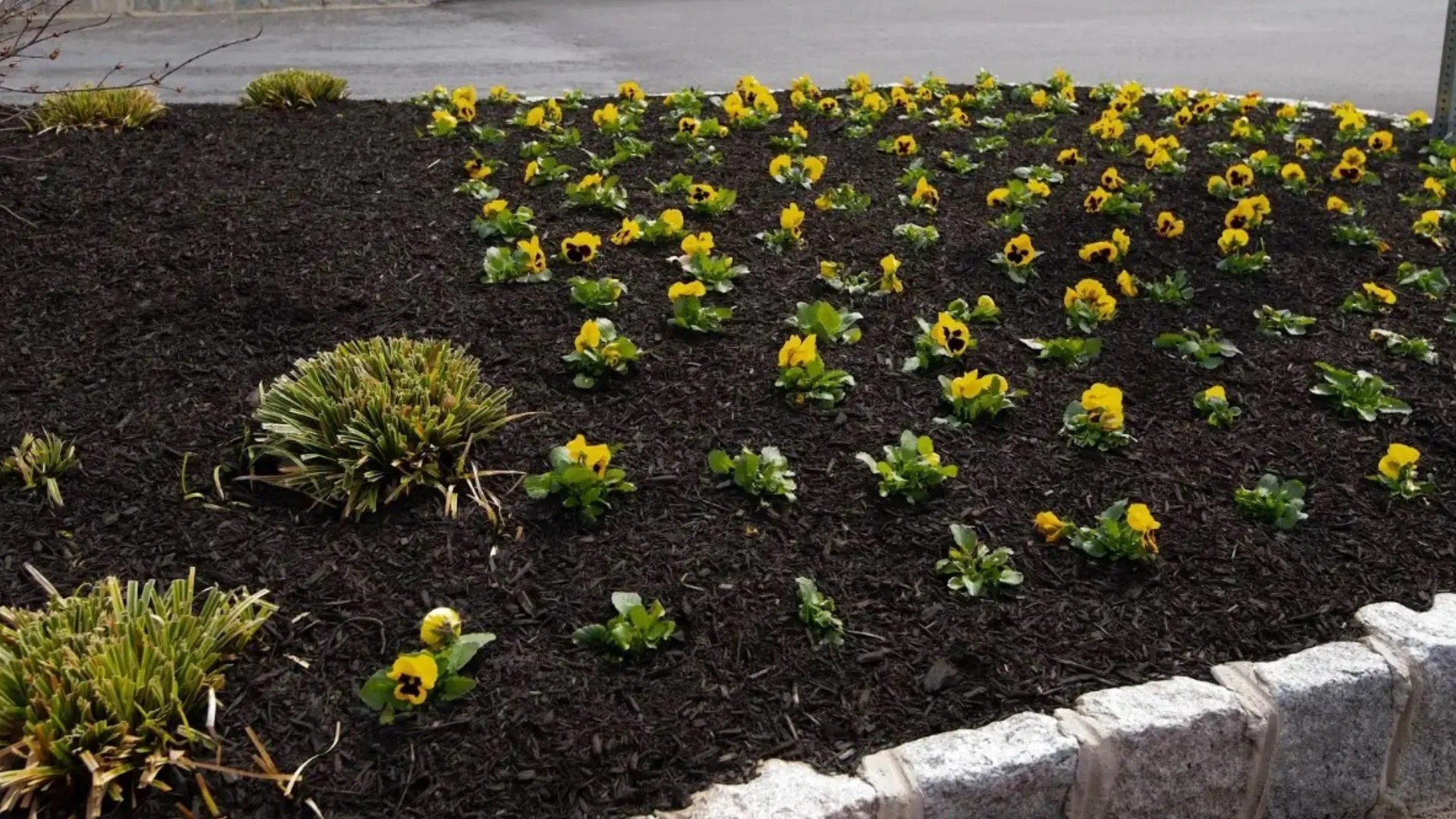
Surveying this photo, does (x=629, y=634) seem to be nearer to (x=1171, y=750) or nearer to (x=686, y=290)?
(x=1171, y=750)

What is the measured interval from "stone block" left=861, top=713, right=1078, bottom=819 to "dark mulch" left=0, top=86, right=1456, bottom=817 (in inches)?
4.0

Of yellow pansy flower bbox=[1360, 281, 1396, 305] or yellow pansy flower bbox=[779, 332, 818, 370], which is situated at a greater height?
yellow pansy flower bbox=[1360, 281, 1396, 305]

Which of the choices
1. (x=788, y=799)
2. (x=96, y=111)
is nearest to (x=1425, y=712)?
(x=788, y=799)

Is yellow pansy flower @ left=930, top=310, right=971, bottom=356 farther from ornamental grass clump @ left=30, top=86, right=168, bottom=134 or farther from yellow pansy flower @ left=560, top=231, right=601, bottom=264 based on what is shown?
ornamental grass clump @ left=30, top=86, right=168, bottom=134

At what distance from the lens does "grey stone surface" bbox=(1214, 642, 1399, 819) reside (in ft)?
8.73

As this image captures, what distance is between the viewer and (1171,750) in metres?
2.55

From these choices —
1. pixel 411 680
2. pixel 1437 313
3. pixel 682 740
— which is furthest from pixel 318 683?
pixel 1437 313

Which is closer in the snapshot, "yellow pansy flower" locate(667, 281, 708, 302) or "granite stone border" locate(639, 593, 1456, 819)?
"granite stone border" locate(639, 593, 1456, 819)

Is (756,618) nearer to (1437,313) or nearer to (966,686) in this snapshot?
(966,686)

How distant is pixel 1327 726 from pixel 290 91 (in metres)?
6.30

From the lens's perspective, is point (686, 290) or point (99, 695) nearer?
point (99, 695)

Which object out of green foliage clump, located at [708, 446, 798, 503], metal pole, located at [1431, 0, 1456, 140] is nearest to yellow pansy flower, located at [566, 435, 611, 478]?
green foliage clump, located at [708, 446, 798, 503]

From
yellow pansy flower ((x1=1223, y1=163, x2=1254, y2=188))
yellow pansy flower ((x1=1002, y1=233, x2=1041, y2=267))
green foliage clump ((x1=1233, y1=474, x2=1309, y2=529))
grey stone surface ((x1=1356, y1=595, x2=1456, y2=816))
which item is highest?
yellow pansy flower ((x1=1223, y1=163, x2=1254, y2=188))

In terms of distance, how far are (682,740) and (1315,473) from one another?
2.16 metres
